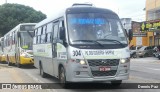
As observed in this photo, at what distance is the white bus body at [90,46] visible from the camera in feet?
41.0

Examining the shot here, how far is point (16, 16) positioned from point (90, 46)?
53.4 meters

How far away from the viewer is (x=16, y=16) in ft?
213

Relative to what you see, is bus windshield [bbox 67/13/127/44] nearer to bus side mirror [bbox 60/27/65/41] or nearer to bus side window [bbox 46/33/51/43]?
bus side mirror [bbox 60/27/65/41]

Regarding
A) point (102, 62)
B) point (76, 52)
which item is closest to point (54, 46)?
point (76, 52)

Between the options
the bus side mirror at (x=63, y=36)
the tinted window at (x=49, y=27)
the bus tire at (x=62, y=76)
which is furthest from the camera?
the tinted window at (x=49, y=27)

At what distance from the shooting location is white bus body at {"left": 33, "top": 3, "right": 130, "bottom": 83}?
1250 centimetres

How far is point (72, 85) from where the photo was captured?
14469 mm

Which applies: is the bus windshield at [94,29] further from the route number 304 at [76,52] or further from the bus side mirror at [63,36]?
the route number 304 at [76,52]

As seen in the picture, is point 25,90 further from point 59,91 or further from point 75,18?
point 75,18

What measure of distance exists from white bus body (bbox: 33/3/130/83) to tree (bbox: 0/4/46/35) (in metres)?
48.9

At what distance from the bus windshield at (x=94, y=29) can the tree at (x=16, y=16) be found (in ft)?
162

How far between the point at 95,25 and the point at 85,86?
7.86ft

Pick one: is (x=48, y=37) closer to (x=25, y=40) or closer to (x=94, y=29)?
(x=94, y=29)

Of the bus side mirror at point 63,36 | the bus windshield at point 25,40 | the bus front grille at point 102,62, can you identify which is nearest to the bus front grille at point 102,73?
the bus front grille at point 102,62
